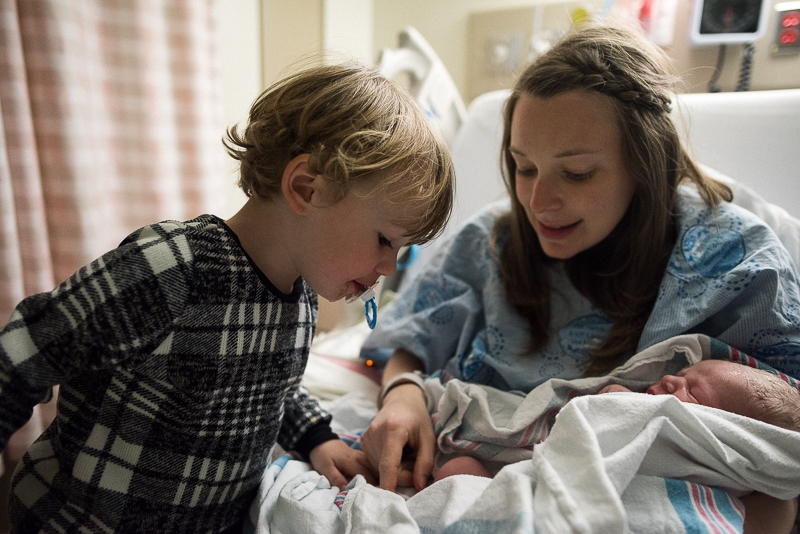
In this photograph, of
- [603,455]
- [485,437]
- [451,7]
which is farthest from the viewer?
[451,7]

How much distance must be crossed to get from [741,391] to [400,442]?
50 cm

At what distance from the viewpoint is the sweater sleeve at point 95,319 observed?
609mm

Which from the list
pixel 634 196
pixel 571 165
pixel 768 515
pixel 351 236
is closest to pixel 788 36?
pixel 634 196

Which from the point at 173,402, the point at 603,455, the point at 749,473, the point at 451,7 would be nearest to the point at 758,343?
the point at 749,473

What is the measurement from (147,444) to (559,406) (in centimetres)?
60

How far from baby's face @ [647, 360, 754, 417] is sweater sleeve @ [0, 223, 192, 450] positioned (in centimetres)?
A: 71

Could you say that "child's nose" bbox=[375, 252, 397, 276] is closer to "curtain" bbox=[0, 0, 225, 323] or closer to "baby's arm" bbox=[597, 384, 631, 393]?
"baby's arm" bbox=[597, 384, 631, 393]

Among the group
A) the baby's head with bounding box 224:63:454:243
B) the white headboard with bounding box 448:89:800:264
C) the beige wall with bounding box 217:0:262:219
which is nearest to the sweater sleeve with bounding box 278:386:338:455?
the baby's head with bounding box 224:63:454:243

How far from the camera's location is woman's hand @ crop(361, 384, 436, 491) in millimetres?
840

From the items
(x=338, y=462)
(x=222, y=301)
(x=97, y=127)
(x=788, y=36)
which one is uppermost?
(x=788, y=36)

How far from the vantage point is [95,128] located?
1.29 m

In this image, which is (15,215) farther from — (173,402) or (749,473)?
(749,473)

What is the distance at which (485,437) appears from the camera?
0.87 m

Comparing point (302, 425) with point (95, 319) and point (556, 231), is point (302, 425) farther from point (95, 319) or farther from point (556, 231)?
point (556, 231)
